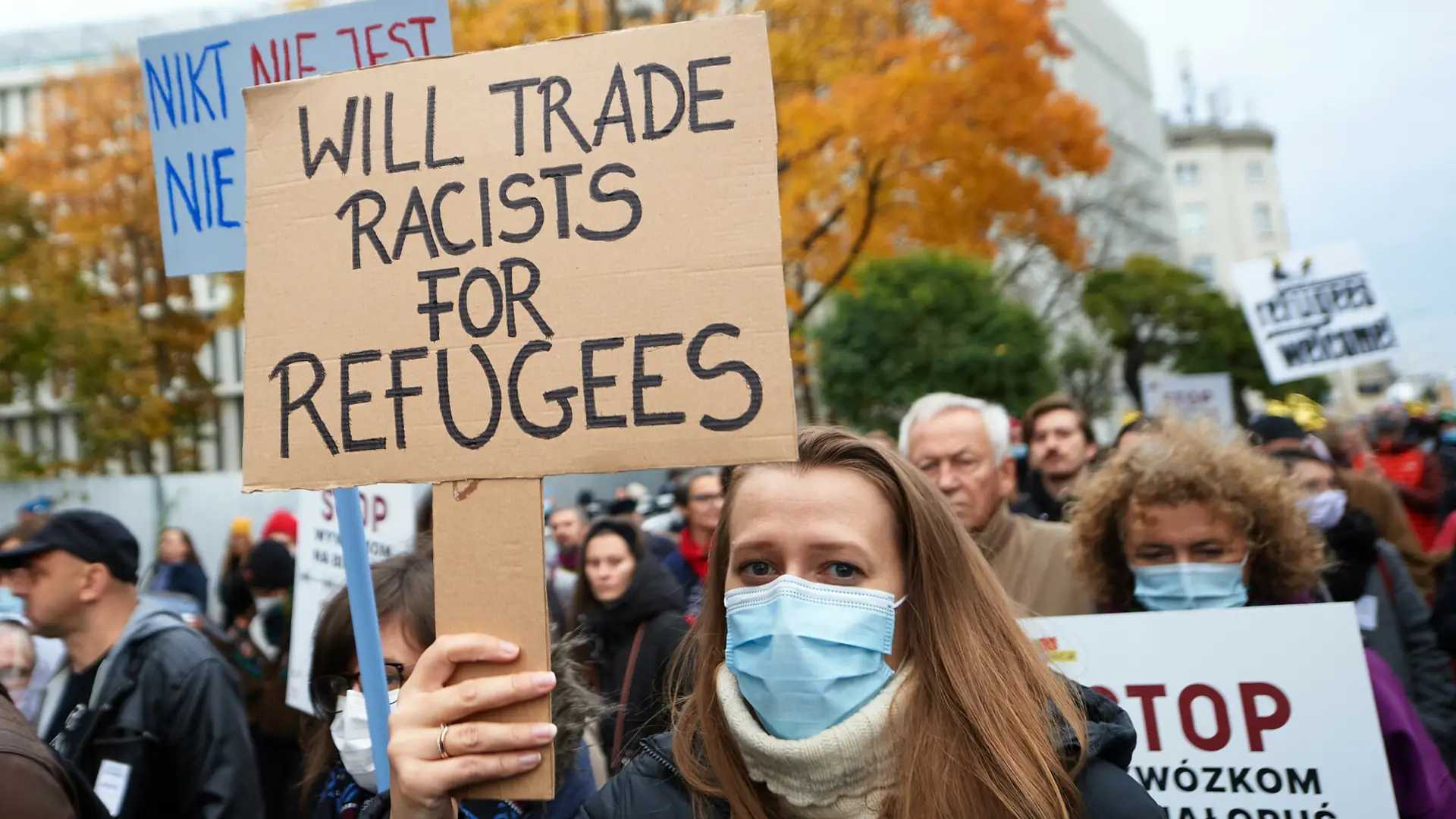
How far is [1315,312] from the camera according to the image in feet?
29.7

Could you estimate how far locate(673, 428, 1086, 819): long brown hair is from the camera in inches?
74.9

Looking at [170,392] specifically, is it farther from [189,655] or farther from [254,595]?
[189,655]

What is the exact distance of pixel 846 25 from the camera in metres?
13.4

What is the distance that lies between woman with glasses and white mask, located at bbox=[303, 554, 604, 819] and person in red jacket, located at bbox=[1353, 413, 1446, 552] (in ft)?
19.7

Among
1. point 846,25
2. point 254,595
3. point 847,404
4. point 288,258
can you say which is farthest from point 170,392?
point 288,258

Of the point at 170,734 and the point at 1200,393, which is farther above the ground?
the point at 1200,393

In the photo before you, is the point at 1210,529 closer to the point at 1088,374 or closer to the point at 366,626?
the point at 366,626

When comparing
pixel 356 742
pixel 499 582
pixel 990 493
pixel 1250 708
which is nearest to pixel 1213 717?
pixel 1250 708

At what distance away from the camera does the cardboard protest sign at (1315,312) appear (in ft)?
29.4

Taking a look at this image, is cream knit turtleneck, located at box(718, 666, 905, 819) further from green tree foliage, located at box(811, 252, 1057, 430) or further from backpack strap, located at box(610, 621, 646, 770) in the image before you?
green tree foliage, located at box(811, 252, 1057, 430)

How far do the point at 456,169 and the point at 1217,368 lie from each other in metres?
34.5

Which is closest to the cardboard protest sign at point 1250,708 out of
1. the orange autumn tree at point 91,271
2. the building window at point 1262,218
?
the orange autumn tree at point 91,271

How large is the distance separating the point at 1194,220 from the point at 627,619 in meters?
80.6

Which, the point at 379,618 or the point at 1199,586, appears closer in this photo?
the point at 379,618
